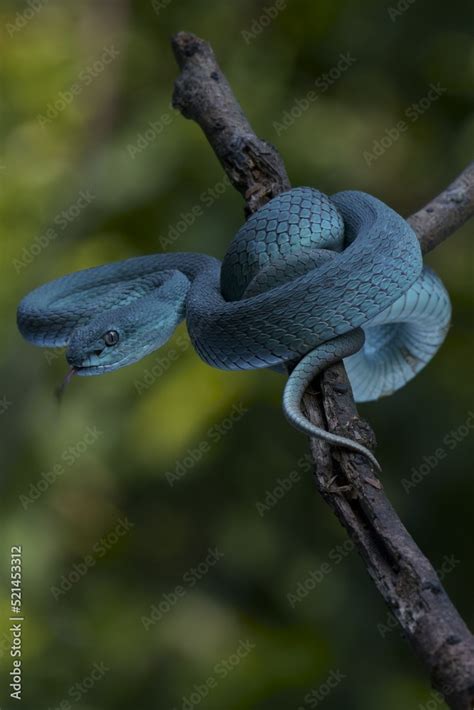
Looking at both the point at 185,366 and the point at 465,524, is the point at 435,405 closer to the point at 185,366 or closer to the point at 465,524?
the point at 465,524
